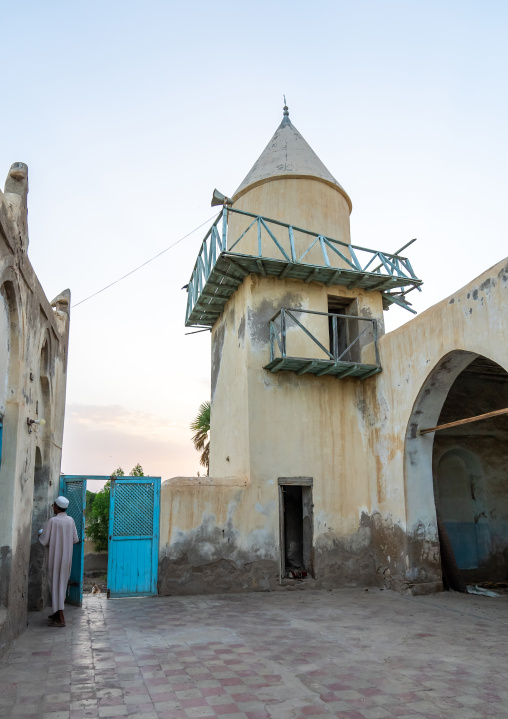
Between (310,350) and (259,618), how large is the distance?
5974 mm

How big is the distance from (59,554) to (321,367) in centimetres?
627

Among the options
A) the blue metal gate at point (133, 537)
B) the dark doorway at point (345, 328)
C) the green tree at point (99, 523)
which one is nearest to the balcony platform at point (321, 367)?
the dark doorway at point (345, 328)

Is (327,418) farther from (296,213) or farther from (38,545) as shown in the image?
(38,545)

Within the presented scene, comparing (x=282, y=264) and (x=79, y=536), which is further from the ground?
(x=282, y=264)

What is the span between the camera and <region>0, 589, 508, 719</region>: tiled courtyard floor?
4613mm

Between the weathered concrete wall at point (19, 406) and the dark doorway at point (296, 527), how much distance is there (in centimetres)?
490

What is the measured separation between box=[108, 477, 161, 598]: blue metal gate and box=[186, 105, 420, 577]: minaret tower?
1.78 meters

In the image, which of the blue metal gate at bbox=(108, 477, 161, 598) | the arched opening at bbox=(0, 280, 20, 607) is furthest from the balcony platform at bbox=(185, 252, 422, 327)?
the arched opening at bbox=(0, 280, 20, 607)

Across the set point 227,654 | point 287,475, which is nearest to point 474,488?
point 287,475

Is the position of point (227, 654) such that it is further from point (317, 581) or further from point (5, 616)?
point (317, 581)

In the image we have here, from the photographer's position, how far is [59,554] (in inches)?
309

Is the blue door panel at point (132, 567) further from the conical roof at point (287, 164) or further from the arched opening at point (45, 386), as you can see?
the conical roof at point (287, 164)

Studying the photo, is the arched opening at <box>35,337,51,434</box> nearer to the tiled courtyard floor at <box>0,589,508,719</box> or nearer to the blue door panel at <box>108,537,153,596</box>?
the blue door panel at <box>108,537,153,596</box>

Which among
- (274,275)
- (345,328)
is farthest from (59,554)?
(345,328)
